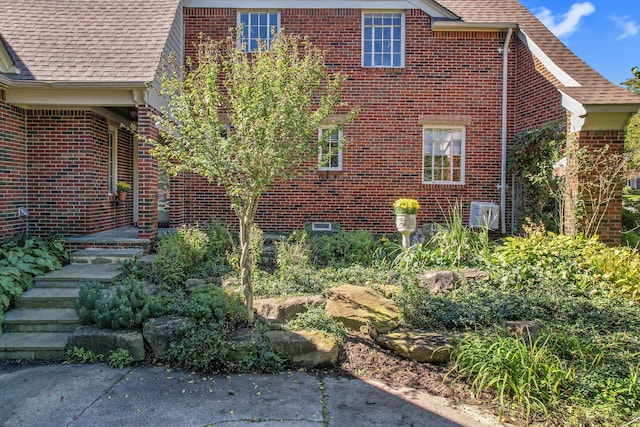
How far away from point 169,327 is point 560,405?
3847 millimetres

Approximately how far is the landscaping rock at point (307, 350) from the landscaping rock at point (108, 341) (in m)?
1.47

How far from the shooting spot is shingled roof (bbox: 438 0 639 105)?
7.30 metres

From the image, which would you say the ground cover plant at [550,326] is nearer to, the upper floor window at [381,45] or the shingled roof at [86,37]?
the upper floor window at [381,45]

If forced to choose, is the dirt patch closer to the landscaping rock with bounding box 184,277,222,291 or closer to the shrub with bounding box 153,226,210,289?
the landscaping rock with bounding box 184,277,222,291

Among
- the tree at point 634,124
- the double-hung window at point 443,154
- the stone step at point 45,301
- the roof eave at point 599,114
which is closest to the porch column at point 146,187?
the stone step at point 45,301

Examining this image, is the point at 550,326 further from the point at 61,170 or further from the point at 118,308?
the point at 61,170

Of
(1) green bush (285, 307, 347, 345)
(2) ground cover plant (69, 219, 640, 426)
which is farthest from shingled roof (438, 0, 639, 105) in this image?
(1) green bush (285, 307, 347, 345)

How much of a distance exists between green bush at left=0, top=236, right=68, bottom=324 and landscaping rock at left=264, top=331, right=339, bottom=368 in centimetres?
365

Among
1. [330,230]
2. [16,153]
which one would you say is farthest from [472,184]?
[16,153]

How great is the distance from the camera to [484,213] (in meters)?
9.27

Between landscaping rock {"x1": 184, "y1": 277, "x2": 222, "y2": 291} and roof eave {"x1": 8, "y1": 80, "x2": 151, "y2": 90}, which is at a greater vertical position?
roof eave {"x1": 8, "y1": 80, "x2": 151, "y2": 90}

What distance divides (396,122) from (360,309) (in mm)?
5852

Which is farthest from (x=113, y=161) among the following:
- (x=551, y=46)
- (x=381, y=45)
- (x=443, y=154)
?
(x=551, y=46)

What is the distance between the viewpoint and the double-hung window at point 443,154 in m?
10.1
